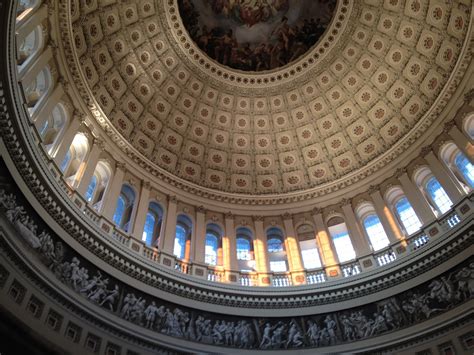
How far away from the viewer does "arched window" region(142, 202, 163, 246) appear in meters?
25.5

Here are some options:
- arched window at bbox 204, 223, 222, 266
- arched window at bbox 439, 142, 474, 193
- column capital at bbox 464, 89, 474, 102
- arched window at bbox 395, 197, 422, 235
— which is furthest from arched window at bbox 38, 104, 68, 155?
column capital at bbox 464, 89, 474, 102

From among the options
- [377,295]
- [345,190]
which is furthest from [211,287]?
[345,190]

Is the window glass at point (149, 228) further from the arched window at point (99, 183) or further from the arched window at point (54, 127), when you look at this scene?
the arched window at point (54, 127)

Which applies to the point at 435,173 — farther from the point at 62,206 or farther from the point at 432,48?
the point at 62,206

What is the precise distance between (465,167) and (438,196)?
1995mm

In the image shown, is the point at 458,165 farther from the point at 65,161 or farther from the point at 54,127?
the point at 54,127

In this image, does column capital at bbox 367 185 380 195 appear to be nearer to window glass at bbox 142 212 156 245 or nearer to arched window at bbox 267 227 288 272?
arched window at bbox 267 227 288 272

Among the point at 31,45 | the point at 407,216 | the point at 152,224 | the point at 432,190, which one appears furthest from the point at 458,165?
the point at 31,45

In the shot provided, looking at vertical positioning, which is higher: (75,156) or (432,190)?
(75,156)

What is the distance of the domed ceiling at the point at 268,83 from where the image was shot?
27.2 metres

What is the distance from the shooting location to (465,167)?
78.9 ft

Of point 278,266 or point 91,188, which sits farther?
point 278,266

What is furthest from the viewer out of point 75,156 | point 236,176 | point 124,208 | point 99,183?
point 236,176

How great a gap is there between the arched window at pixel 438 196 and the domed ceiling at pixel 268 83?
292 cm
